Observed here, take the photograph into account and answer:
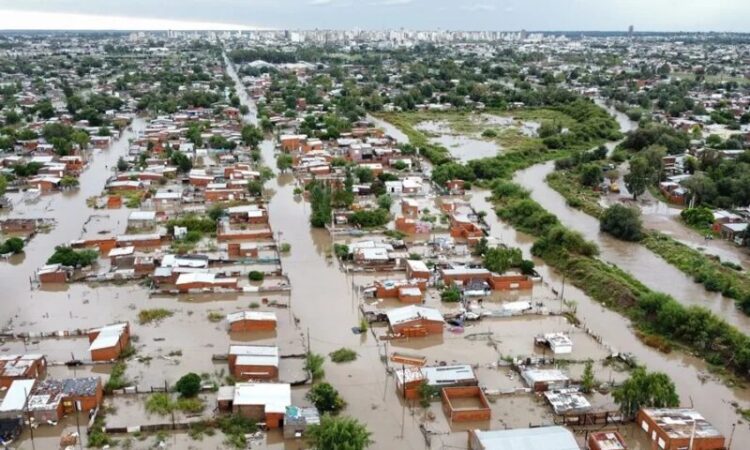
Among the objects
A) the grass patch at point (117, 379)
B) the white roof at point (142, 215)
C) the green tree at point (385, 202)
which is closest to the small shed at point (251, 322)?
the grass patch at point (117, 379)

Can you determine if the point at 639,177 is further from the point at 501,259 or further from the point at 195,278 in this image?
the point at 195,278

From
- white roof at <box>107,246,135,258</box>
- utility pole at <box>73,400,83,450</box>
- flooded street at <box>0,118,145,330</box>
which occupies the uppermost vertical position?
white roof at <box>107,246,135,258</box>

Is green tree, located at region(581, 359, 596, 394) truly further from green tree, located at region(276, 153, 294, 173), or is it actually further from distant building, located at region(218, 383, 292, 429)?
green tree, located at region(276, 153, 294, 173)

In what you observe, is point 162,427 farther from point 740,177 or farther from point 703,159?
point 703,159

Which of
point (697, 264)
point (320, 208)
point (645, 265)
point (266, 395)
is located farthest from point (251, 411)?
point (697, 264)

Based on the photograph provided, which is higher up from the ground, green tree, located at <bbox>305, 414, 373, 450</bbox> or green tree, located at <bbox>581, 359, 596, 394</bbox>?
green tree, located at <bbox>305, 414, 373, 450</bbox>

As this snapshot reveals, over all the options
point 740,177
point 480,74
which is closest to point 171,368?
point 740,177

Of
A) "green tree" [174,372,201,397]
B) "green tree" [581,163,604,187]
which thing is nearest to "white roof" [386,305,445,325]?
"green tree" [174,372,201,397]
